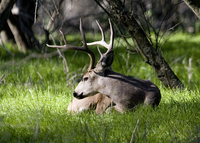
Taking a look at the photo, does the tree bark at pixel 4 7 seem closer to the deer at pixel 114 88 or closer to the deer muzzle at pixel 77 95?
the deer at pixel 114 88

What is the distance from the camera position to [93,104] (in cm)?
338

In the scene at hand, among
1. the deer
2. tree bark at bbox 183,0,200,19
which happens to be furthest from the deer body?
tree bark at bbox 183,0,200,19

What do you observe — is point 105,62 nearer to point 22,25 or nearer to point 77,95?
point 77,95

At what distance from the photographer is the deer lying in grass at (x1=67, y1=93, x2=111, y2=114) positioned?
3305 mm

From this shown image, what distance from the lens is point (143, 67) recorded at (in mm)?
6316

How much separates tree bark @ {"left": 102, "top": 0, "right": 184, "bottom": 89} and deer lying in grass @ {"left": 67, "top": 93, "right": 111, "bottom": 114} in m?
1.33

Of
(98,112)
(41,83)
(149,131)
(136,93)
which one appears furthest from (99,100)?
(41,83)

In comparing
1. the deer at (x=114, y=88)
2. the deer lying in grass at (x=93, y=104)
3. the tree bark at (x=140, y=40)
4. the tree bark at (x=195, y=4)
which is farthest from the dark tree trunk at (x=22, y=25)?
the tree bark at (x=195, y=4)

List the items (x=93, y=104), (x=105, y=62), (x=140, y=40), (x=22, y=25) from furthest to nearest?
(x=22, y=25) < (x=140, y=40) < (x=93, y=104) < (x=105, y=62)

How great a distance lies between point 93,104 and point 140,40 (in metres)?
1.48

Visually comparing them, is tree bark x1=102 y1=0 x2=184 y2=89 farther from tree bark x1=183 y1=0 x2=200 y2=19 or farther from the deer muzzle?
the deer muzzle

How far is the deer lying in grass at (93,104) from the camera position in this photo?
10.8 ft

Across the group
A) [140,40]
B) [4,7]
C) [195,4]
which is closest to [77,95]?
[140,40]

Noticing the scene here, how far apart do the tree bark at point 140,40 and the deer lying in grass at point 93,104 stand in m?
1.33
